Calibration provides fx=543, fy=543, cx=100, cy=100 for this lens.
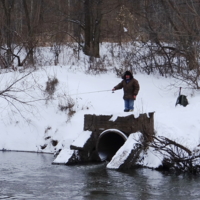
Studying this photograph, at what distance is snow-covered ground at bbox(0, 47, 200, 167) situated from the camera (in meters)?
19.1

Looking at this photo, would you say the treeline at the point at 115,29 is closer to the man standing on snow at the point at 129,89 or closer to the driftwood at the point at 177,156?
the man standing on snow at the point at 129,89

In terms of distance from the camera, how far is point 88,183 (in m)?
13.0

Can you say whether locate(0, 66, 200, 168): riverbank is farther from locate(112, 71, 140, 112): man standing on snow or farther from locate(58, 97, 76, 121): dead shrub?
locate(112, 71, 140, 112): man standing on snow

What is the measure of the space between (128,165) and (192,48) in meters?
9.34

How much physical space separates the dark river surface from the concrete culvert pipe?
1.02 meters

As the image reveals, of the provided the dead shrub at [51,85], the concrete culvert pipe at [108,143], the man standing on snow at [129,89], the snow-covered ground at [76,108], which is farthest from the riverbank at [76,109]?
the concrete culvert pipe at [108,143]

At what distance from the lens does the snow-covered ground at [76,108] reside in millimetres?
19141

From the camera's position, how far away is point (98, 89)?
931 inches

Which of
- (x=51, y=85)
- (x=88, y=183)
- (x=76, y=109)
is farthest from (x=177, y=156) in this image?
(x=51, y=85)

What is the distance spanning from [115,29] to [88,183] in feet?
60.4

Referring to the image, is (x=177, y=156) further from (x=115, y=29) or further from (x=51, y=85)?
(x=115, y=29)

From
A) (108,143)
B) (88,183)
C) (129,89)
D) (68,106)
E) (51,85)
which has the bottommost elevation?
(88,183)

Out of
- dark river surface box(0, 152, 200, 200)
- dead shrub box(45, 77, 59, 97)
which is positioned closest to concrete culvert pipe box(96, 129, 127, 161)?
dark river surface box(0, 152, 200, 200)

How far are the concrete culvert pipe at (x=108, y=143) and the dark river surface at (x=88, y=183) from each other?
1024mm
